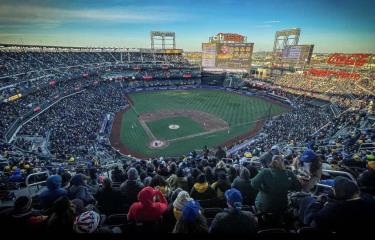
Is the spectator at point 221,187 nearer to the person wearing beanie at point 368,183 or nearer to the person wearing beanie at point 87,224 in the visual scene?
the person wearing beanie at point 368,183

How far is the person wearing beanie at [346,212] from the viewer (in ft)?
6.78

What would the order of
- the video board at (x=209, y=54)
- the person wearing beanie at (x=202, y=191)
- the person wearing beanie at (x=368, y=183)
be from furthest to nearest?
the video board at (x=209, y=54)
the person wearing beanie at (x=202, y=191)
the person wearing beanie at (x=368, y=183)

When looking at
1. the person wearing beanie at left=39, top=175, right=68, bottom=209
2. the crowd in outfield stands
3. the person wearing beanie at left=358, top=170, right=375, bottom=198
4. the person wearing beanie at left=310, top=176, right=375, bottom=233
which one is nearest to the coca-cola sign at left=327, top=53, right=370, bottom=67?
the crowd in outfield stands

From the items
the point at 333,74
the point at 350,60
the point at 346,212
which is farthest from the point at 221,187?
the point at 350,60

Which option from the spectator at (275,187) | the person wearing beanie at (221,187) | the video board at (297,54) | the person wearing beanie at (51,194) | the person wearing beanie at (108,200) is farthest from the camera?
the video board at (297,54)

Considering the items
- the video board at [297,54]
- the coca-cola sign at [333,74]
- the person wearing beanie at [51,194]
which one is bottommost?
the coca-cola sign at [333,74]

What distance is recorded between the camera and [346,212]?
7.11 feet

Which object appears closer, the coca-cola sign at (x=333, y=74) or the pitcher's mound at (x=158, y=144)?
the pitcher's mound at (x=158, y=144)

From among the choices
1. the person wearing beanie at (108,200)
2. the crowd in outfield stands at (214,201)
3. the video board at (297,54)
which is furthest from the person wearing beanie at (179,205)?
the video board at (297,54)

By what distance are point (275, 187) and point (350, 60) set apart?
182ft

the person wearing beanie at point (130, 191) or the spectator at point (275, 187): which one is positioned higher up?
the spectator at point (275, 187)

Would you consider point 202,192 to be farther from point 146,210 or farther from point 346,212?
point 346,212

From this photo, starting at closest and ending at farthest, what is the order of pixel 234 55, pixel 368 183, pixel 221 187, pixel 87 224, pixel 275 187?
1. pixel 87 224
2. pixel 368 183
3. pixel 275 187
4. pixel 221 187
5. pixel 234 55

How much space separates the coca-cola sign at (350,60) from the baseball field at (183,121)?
885 inches
